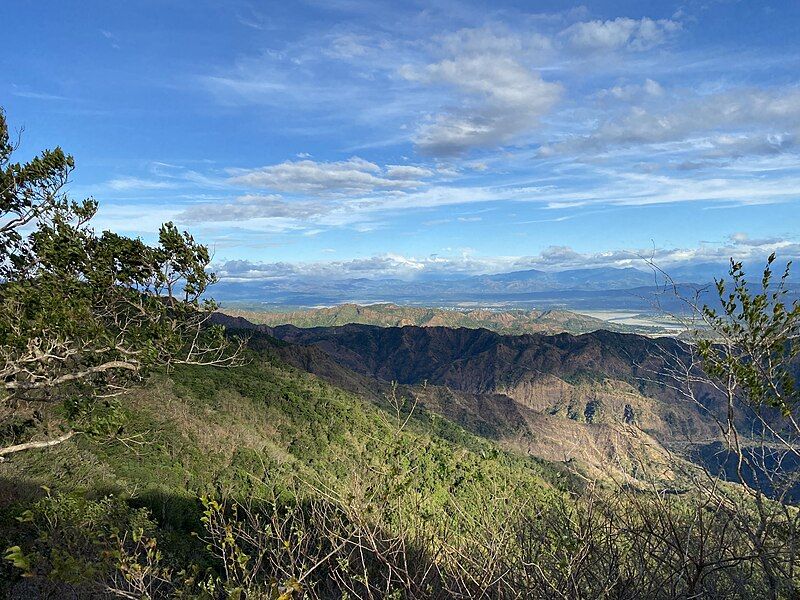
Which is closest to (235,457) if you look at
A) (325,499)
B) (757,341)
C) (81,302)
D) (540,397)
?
(81,302)

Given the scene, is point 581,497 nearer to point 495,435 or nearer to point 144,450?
point 144,450

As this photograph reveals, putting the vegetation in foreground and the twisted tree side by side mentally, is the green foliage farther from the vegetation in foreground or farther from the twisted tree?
the twisted tree

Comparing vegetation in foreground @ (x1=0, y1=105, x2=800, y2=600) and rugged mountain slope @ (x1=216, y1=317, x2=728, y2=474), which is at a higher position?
vegetation in foreground @ (x1=0, y1=105, x2=800, y2=600)

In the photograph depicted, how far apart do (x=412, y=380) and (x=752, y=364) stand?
195456 millimetres

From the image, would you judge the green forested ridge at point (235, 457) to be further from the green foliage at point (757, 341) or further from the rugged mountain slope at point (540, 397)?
the rugged mountain slope at point (540, 397)

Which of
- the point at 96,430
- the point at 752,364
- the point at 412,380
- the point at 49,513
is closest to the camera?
the point at 752,364

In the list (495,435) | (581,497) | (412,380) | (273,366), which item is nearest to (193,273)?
(581,497)

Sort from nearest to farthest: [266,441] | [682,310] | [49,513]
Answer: [682,310] < [49,513] < [266,441]

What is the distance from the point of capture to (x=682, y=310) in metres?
8.01

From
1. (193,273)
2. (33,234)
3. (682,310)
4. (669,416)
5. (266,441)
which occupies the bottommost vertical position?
(669,416)

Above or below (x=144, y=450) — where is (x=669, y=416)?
below

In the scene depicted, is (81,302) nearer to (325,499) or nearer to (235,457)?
(325,499)

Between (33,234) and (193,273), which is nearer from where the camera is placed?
(33,234)

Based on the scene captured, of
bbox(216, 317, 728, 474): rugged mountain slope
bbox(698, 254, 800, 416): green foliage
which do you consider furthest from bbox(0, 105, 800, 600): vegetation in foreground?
bbox(216, 317, 728, 474): rugged mountain slope
